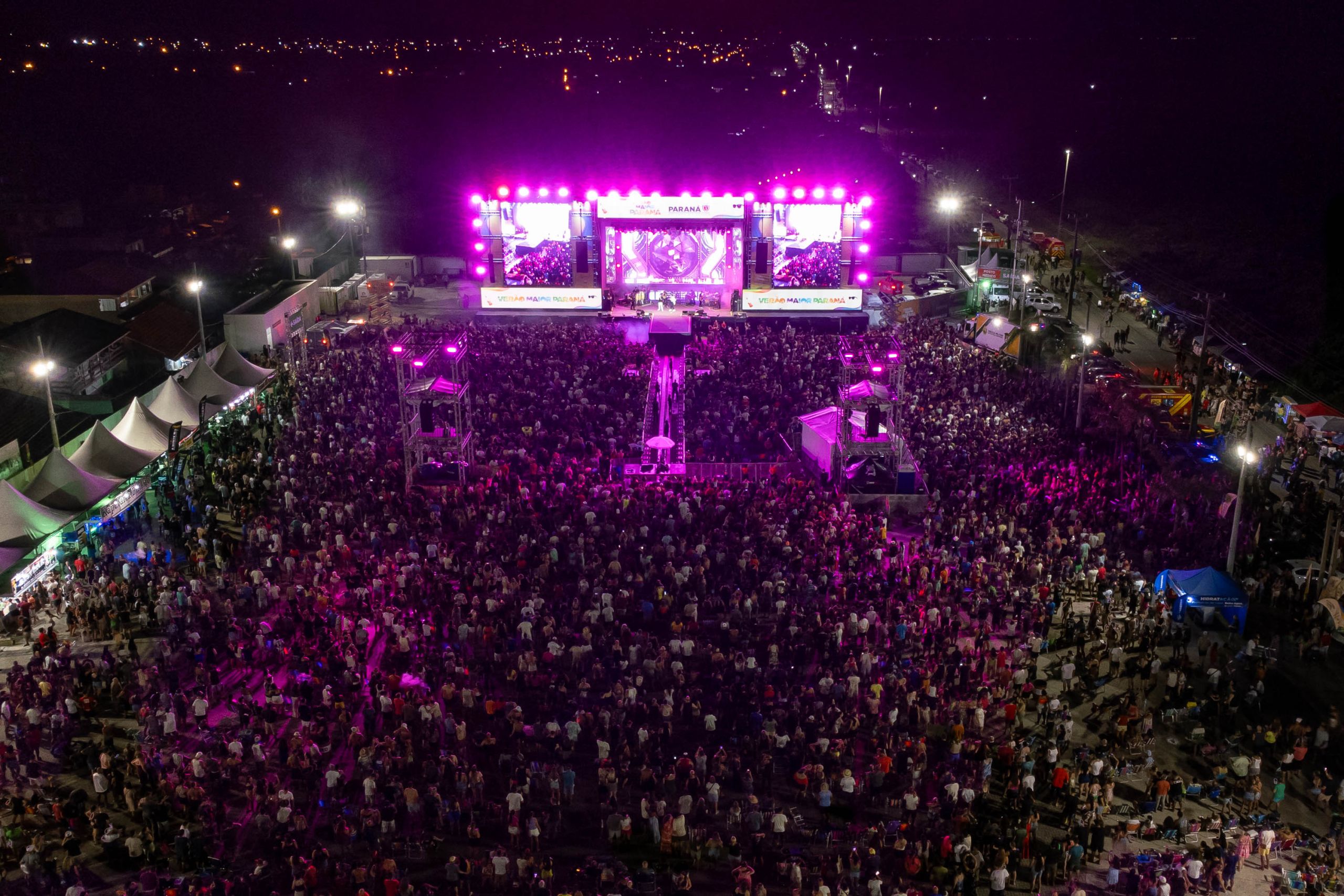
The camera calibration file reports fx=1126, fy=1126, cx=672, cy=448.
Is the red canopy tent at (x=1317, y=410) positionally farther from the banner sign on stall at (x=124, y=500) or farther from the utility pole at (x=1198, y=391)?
the banner sign on stall at (x=124, y=500)

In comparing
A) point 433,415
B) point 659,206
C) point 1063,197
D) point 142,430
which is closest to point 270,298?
point 142,430

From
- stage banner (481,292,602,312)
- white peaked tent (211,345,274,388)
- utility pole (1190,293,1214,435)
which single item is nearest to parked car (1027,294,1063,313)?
utility pole (1190,293,1214,435)

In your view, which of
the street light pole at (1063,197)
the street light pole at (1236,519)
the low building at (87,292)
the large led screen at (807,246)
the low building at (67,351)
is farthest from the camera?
the large led screen at (807,246)

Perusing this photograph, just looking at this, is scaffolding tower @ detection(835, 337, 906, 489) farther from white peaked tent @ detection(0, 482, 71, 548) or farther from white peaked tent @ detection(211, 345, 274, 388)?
white peaked tent @ detection(0, 482, 71, 548)

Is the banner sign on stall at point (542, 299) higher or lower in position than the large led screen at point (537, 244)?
lower

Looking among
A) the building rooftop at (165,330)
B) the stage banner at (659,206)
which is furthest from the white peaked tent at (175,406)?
the stage banner at (659,206)

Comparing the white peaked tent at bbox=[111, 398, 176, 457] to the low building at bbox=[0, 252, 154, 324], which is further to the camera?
the low building at bbox=[0, 252, 154, 324]
